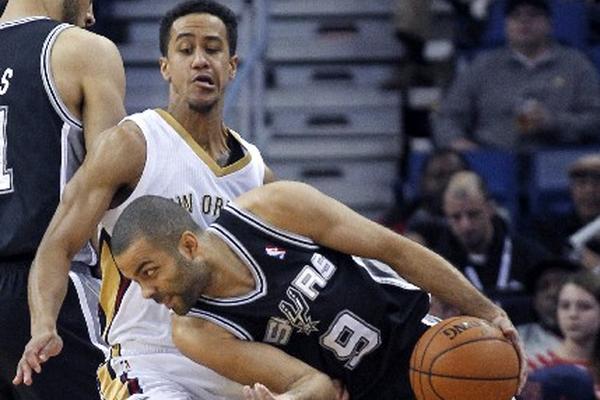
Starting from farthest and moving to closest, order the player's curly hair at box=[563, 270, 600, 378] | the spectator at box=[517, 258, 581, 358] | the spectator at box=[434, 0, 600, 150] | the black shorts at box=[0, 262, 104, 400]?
the spectator at box=[434, 0, 600, 150], the spectator at box=[517, 258, 581, 358], the player's curly hair at box=[563, 270, 600, 378], the black shorts at box=[0, 262, 104, 400]

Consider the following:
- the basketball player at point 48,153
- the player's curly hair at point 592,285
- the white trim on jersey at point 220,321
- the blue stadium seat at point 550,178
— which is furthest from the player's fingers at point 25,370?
the blue stadium seat at point 550,178

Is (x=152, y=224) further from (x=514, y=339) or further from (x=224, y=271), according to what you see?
(x=514, y=339)

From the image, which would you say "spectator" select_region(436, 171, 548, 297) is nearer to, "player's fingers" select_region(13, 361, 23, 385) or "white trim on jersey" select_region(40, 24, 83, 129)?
"white trim on jersey" select_region(40, 24, 83, 129)

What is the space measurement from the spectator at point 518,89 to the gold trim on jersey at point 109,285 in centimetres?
457

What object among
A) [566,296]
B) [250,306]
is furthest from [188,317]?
[566,296]

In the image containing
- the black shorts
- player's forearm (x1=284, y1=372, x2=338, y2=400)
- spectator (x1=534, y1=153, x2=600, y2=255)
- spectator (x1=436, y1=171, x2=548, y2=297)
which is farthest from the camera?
spectator (x1=534, y1=153, x2=600, y2=255)

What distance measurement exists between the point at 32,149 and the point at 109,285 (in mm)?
529

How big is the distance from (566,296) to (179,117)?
2763mm

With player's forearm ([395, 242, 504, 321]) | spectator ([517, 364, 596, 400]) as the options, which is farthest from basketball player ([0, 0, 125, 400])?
spectator ([517, 364, 596, 400])

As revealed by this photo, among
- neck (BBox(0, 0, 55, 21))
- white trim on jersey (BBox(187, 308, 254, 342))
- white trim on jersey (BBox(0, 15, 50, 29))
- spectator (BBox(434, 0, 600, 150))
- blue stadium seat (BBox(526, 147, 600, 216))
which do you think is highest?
neck (BBox(0, 0, 55, 21))

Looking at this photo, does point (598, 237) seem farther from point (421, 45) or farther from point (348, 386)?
point (348, 386)

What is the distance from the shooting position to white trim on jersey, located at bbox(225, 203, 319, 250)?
501 cm

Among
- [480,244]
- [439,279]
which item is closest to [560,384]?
[480,244]

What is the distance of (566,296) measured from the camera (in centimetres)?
745
